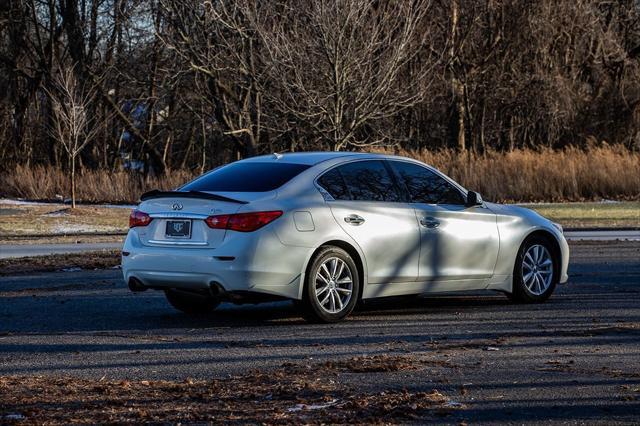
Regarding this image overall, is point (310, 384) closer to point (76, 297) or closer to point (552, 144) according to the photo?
point (76, 297)

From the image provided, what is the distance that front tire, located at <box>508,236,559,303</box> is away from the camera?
1222 centimetres

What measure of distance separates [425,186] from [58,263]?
7111 millimetres

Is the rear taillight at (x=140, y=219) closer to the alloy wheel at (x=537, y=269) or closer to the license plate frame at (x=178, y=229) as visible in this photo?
the license plate frame at (x=178, y=229)

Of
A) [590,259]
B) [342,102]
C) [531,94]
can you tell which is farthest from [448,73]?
[590,259]

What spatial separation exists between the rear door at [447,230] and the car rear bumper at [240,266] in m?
1.57

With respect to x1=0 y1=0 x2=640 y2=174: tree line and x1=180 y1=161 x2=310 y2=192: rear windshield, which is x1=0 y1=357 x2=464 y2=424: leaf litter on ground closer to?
x1=180 y1=161 x2=310 y2=192: rear windshield

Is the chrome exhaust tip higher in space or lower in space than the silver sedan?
lower

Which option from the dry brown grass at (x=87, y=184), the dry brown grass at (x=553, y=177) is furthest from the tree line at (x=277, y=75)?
the dry brown grass at (x=553, y=177)

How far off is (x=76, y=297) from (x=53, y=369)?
4969mm

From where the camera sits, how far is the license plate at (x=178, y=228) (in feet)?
34.3

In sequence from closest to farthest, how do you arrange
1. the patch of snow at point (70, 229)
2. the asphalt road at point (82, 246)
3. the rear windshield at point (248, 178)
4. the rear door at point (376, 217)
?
the rear windshield at point (248, 178) → the rear door at point (376, 217) → the asphalt road at point (82, 246) → the patch of snow at point (70, 229)

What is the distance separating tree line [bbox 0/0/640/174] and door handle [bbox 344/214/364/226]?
23.1 m

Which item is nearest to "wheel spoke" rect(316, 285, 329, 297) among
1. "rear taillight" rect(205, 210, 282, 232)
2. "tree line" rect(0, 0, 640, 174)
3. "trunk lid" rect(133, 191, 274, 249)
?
"rear taillight" rect(205, 210, 282, 232)

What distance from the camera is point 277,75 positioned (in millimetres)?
33625
